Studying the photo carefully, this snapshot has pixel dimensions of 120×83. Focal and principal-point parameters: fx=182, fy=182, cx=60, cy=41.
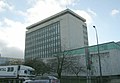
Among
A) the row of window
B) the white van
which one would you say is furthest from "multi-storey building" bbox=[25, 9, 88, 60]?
the white van

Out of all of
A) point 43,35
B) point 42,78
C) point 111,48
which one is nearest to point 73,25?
point 43,35

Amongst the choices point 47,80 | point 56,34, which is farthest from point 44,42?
point 47,80

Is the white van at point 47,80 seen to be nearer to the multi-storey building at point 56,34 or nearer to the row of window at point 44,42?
the multi-storey building at point 56,34

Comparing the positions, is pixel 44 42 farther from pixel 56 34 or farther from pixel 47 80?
pixel 47 80

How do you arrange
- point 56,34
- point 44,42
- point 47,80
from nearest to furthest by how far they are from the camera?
point 47,80, point 56,34, point 44,42

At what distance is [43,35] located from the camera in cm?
13000

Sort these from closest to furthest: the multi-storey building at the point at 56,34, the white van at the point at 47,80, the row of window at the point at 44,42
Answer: the white van at the point at 47,80 → the multi-storey building at the point at 56,34 → the row of window at the point at 44,42

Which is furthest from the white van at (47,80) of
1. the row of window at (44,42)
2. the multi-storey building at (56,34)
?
the row of window at (44,42)

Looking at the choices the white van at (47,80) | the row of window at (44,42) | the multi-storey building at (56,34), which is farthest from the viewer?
the row of window at (44,42)

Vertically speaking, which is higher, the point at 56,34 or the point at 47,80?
the point at 56,34

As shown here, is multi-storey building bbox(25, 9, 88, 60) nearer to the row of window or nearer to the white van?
the row of window

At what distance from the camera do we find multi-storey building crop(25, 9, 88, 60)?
113 metres

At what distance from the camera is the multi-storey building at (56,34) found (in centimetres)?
11331

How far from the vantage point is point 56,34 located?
→ 118 m
